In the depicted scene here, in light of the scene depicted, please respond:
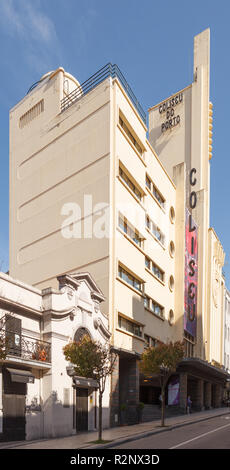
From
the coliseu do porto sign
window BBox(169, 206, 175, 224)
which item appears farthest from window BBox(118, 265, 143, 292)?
the coliseu do porto sign

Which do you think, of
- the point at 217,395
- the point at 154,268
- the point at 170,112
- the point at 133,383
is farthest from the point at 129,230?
the point at 217,395

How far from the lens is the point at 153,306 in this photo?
43.8 metres

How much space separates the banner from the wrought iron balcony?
2918cm

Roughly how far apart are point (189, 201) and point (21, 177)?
83.6ft

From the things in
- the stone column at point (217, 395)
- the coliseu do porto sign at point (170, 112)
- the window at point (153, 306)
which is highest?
the coliseu do porto sign at point (170, 112)

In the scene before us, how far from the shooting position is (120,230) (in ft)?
113

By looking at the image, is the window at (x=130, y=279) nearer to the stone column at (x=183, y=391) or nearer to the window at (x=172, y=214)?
the window at (x=172, y=214)

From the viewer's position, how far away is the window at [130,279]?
35312 mm

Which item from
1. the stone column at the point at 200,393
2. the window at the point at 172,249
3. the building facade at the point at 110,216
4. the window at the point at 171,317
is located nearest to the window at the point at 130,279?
the building facade at the point at 110,216

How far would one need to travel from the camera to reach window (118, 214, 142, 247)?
35.5 m

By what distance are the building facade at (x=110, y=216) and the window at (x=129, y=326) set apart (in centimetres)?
7

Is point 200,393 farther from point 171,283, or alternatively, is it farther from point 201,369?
point 171,283

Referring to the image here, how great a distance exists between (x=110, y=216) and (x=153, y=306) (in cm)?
1322

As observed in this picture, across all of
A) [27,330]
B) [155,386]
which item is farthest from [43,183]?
[155,386]
